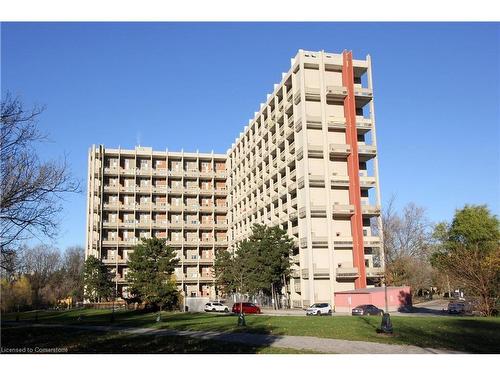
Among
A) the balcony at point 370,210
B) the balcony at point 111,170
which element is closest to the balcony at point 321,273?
the balcony at point 370,210

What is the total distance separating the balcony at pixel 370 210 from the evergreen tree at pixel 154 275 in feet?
75.0

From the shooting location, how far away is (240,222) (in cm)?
8581

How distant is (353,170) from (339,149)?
301 centimetres

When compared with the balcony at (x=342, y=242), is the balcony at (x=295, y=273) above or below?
below

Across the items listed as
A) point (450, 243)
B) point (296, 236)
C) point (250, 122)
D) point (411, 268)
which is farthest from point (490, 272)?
point (250, 122)

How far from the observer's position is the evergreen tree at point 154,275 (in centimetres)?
5197

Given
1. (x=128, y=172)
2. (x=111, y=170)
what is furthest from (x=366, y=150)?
(x=111, y=170)

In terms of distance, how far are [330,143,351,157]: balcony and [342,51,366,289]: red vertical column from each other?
488 millimetres

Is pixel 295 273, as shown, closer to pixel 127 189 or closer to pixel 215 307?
pixel 215 307

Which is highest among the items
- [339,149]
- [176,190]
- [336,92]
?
[336,92]

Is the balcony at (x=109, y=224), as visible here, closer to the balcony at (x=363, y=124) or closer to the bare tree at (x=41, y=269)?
the bare tree at (x=41, y=269)

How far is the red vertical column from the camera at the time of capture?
57281 millimetres

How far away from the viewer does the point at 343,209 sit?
5844cm

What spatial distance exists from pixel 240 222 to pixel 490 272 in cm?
5369
